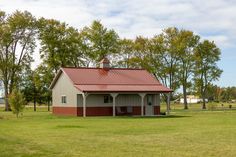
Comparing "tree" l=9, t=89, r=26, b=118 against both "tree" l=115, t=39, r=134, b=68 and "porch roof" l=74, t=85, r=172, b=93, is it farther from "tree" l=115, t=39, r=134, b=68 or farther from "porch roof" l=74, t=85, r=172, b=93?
"tree" l=115, t=39, r=134, b=68

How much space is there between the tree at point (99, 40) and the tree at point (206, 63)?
15.1 metres

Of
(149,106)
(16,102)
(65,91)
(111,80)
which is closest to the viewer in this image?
(16,102)

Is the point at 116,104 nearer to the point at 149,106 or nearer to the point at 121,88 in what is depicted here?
the point at 121,88

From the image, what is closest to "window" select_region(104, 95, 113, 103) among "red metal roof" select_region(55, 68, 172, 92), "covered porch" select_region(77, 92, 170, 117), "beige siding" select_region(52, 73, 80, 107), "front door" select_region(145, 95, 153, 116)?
"covered porch" select_region(77, 92, 170, 117)

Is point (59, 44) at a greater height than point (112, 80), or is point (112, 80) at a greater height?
point (59, 44)

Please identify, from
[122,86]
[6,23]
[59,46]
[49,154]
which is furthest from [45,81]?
[49,154]

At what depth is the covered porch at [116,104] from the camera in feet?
161

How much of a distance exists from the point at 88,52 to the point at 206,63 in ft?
69.3

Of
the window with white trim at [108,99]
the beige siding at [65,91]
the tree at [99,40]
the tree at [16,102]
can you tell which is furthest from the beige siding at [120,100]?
the tree at [99,40]

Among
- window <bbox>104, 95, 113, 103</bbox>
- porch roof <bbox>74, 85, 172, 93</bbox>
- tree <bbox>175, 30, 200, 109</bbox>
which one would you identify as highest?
tree <bbox>175, 30, 200, 109</bbox>

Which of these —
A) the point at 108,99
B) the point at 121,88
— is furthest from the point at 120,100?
the point at 121,88

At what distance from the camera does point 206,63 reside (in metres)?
81.4

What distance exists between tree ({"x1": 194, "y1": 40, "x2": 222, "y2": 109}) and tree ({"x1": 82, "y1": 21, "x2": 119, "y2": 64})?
15.1 metres

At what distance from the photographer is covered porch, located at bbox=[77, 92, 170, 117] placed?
161ft
